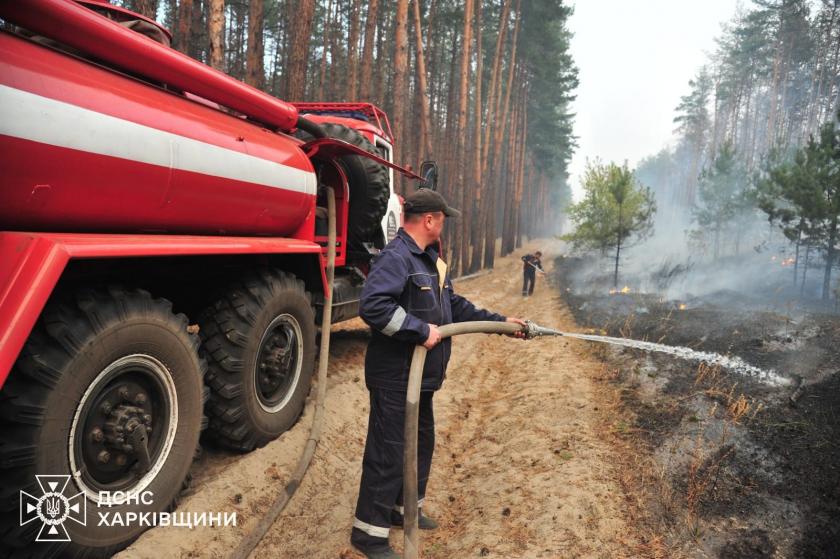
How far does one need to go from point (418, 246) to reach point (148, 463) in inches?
83.1

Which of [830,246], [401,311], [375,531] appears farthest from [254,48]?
[830,246]

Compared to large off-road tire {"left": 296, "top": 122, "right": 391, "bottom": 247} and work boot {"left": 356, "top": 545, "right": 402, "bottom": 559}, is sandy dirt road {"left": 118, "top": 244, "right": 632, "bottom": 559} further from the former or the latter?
large off-road tire {"left": 296, "top": 122, "right": 391, "bottom": 247}

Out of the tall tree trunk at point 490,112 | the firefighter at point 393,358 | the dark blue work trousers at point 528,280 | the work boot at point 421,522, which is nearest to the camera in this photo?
the firefighter at point 393,358

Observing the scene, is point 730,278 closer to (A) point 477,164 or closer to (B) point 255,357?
(A) point 477,164

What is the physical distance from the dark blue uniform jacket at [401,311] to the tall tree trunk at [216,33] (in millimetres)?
6308

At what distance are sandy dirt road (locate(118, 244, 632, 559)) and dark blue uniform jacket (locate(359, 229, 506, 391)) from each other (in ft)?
3.92

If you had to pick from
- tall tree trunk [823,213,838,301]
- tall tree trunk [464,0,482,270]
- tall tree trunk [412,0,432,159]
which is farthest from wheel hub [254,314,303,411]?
tall tree trunk [464,0,482,270]

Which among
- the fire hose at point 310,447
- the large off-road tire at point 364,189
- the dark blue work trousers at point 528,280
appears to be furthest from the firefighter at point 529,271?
the fire hose at point 310,447

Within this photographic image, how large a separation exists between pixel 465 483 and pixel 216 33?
7590 mm

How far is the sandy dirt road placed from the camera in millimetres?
3078

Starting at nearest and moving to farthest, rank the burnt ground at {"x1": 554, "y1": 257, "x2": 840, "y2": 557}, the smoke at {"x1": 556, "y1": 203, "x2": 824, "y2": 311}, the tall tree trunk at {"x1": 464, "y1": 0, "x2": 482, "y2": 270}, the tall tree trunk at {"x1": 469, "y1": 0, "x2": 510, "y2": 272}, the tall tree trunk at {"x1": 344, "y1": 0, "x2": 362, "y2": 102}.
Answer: the burnt ground at {"x1": 554, "y1": 257, "x2": 840, "y2": 557} → the smoke at {"x1": 556, "y1": 203, "x2": 824, "y2": 311} → the tall tree trunk at {"x1": 344, "y1": 0, "x2": 362, "y2": 102} → the tall tree trunk at {"x1": 464, "y1": 0, "x2": 482, "y2": 270} → the tall tree trunk at {"x1": 469, "y1": 0, "x2": 510, "y2": 272}

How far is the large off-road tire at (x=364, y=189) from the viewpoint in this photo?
17.7 ft

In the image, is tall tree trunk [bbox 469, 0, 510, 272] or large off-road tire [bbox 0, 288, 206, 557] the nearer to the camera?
large off-road tire [bbox 0, 288, 206, 557]

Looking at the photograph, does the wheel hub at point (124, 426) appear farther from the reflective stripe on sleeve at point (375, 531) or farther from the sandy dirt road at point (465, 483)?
the reflective stripe on sleeve at point (375, 531)
